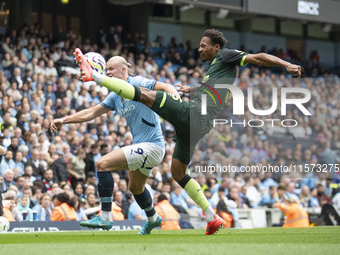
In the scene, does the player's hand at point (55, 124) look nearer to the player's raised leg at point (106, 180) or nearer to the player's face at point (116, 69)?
the player's raised leg at point (106, 180)

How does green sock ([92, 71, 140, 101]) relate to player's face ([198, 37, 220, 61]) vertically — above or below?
below

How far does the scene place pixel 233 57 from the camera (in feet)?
29.8

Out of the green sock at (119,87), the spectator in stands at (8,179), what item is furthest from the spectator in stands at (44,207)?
the green sock at (119,87)

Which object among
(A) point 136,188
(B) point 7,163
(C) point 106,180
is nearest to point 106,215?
(C) point 106,180

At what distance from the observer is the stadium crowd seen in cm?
1611

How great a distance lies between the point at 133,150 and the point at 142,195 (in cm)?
90

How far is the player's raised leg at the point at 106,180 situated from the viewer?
30.5 feet

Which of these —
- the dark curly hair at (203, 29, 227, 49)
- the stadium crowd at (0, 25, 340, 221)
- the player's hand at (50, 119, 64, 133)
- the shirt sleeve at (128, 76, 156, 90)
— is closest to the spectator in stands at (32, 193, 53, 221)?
the stadium crowd at (0, 25, 340, 221)

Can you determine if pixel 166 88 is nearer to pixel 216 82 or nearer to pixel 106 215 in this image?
pixel 216 82

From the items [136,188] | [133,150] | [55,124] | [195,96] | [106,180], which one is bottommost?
[136,188]

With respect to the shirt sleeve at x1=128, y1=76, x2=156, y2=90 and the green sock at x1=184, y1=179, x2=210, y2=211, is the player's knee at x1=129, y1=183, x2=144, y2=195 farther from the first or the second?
the shirt sleeve at x1=128, y1=76, x2=156, y2=90

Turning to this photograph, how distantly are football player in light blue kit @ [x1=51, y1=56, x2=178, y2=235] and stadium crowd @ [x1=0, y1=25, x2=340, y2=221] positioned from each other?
4579 millimetres

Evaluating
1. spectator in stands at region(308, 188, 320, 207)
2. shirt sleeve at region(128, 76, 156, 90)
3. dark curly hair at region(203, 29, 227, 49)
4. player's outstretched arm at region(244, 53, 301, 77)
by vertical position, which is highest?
dark curly hair at region(203, 29, 227, 49)

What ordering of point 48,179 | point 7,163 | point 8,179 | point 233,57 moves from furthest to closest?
point 48,179 < point 7,163 < point 8,179 < point 233,57
